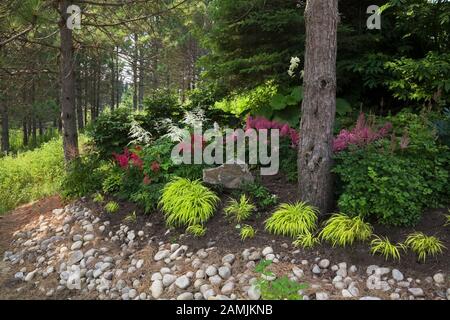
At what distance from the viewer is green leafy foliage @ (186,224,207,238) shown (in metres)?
4.05

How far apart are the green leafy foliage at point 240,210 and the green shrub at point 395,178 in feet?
3.38


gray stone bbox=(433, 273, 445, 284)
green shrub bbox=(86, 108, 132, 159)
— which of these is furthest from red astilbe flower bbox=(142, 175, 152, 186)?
gray stone bbox=(433, 273, 445, 284)

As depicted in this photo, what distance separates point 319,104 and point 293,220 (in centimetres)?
132

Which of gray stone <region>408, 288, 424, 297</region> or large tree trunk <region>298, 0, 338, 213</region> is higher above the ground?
large tree trunk <region>298, 0, 338, 213</region>

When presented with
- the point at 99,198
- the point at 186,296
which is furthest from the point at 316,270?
the point at 99,198

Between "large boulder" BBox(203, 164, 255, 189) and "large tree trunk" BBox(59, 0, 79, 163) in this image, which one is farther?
"large tree trunk" BBox(59, 0, 79, 163)

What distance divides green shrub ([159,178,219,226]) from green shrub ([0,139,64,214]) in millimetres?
3457

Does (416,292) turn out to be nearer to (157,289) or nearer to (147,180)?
(157,289)

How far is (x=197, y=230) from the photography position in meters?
4.04

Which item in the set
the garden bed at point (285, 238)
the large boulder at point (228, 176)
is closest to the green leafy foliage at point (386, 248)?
the garden bed at point (285, 238)

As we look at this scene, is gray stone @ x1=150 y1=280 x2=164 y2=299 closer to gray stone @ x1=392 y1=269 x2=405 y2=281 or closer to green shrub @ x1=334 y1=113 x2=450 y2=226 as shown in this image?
green shrub @ x1=334 y1=113 x2=450 y2=226

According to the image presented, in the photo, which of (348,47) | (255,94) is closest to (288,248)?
(348,47)

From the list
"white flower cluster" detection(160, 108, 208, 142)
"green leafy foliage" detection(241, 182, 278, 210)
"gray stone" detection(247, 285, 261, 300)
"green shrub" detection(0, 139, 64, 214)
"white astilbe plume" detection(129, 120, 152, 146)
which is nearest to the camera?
"gray stone" detection(247, 285, 261, 300)

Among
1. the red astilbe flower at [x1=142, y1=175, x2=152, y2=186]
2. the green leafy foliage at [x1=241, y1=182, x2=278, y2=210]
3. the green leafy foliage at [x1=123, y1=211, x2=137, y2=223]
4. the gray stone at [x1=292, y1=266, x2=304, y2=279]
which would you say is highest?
the red astilbe flower at [x1=142, y1=175, x2=152, y2=186]
